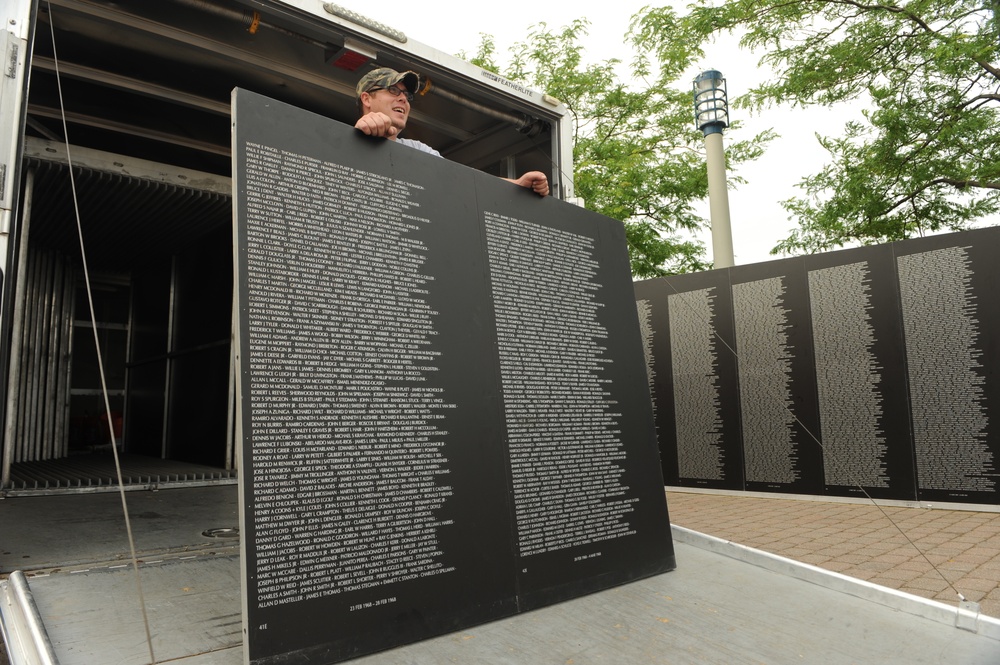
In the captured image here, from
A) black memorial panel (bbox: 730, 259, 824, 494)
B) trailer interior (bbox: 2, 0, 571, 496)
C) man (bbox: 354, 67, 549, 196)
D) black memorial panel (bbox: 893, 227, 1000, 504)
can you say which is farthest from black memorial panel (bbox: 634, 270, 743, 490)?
man (bbox: 354, 67, 549, 196)

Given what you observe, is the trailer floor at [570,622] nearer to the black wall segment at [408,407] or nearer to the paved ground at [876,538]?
the black wall segment at [408,407]

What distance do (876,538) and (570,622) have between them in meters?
3.78

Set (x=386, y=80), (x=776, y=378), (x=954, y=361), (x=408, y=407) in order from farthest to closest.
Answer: (x=776, y=378)
(x=954, y=361)
(x=386, y=80)
(x=408, y=407)

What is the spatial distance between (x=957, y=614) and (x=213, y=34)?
4.88m

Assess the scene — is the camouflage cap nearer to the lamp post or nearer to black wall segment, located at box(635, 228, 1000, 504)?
black wall segment, located at box(635, 228, 1000, 504)

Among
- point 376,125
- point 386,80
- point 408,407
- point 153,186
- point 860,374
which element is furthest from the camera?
point 860,374

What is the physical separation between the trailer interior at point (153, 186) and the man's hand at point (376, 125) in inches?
34.4

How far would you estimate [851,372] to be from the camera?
23.3 ft

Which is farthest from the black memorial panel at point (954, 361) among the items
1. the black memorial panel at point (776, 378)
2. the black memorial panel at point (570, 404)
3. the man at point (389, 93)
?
the man at point (389, 93)

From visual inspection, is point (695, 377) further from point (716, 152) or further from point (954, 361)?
point (716, 152)

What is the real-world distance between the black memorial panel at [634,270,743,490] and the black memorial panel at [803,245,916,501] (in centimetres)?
104

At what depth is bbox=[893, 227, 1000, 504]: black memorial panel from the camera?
20.6ft

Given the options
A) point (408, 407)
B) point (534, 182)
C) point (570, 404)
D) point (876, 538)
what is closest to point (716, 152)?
point (876, 538)

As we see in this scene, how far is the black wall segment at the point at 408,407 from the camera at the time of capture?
89.1 inches
